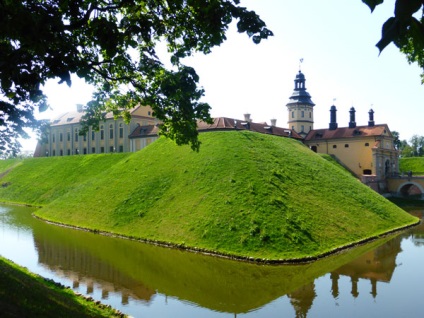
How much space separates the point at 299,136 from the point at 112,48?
245ft

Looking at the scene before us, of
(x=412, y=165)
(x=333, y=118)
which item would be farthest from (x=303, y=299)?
(x=412, y=165)

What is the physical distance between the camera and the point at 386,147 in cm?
7212

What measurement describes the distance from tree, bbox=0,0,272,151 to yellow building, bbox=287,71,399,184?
179ft

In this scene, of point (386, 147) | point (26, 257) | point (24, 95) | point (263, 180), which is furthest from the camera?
point (386, 147)

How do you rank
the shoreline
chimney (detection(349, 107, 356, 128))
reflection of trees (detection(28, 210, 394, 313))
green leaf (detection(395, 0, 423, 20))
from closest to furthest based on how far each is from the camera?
1. green leaf (detection(395, 0, 423, 20))
2. reflection of trees (detection(28, 210, 394, 313))
3. the shoreline
4. chimney (detection(349, 107, 356, 128))

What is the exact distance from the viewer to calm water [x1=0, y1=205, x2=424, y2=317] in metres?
17.5

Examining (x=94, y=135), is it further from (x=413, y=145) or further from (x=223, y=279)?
(x=413, y=145)

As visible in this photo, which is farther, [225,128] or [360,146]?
[360,146]

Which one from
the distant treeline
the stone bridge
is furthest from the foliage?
the stone bridge

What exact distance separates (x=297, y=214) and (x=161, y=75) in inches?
811

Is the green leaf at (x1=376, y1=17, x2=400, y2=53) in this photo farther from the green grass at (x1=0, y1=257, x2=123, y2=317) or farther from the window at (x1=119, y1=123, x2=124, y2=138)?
the window at (x1=119, y1=123, x2=124, y2=138)

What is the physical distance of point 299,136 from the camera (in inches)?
3182

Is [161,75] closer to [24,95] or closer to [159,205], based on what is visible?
[24,95]

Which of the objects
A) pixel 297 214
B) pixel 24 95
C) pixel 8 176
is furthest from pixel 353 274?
pixel 8 176
